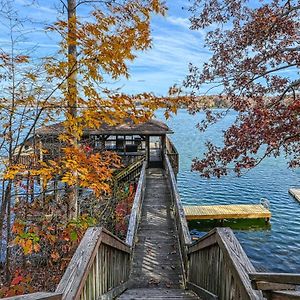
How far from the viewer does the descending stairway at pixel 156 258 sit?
531 centimetres

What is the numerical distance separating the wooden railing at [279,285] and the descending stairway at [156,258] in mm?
3013

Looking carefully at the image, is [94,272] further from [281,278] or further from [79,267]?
[281,278]

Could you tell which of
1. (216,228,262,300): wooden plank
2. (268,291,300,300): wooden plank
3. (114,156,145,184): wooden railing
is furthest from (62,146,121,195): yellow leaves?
(114,156,145,184): wooden railing

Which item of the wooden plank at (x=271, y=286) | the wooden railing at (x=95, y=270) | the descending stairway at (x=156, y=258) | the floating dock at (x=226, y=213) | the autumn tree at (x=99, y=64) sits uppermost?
the autumn tree at (x=99, y=64)

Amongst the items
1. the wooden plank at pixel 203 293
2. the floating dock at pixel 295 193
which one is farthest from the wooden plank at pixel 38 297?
the floating dock at pixel 295 193

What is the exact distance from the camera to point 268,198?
26.4 m

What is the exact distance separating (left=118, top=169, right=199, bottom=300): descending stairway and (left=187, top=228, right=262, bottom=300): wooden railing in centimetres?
65

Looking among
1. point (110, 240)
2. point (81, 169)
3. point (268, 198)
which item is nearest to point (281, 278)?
point (110, 240)

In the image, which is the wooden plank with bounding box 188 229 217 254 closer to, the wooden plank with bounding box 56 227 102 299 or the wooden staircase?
the wooden staircase

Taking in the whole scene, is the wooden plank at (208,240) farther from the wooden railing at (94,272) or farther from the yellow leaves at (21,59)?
the yellow leaves at (21,59)

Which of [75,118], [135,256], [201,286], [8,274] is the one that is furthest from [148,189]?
[201,286]

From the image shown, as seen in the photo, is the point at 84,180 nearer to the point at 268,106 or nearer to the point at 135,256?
the point at 135,256

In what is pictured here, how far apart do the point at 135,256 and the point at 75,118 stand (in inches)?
144

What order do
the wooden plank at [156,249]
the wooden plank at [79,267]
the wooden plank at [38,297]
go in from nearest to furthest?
the wooden plank at [38,297]
the wooden plank at [79,267]
the wooden plank at [156,249]
